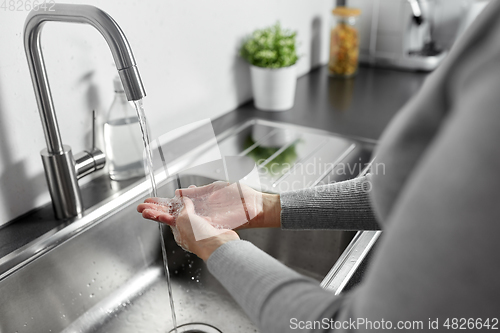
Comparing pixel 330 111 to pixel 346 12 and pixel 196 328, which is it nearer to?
pixel 346 12

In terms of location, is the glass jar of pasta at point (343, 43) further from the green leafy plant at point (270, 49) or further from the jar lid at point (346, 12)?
the green leafy plant at point (270, 49)

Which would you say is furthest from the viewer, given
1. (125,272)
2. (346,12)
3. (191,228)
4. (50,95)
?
(346,12)

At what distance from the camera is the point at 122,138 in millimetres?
915

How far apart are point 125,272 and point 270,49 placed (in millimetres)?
681

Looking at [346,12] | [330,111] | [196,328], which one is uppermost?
[346,12]

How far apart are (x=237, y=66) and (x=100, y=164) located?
1.83 ft

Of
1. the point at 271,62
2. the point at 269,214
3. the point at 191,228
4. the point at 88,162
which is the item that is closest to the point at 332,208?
the point at 269,214

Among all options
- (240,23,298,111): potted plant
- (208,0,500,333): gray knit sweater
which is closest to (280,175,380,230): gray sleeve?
(208,0,500,333): gray knit sweater

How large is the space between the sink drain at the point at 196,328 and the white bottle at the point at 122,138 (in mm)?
330

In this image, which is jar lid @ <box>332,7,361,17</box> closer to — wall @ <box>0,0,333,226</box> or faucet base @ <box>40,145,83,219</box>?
wall @ <box>0,0,333,226</box>

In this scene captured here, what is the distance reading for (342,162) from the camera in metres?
1.03

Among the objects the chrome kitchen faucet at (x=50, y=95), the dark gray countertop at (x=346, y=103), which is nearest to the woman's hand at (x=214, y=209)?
the chrome kitchen faucet at (x=50, y=95)

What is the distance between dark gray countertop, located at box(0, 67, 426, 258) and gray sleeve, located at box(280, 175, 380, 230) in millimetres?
411

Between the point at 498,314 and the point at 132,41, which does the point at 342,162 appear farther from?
the point at 498,314
